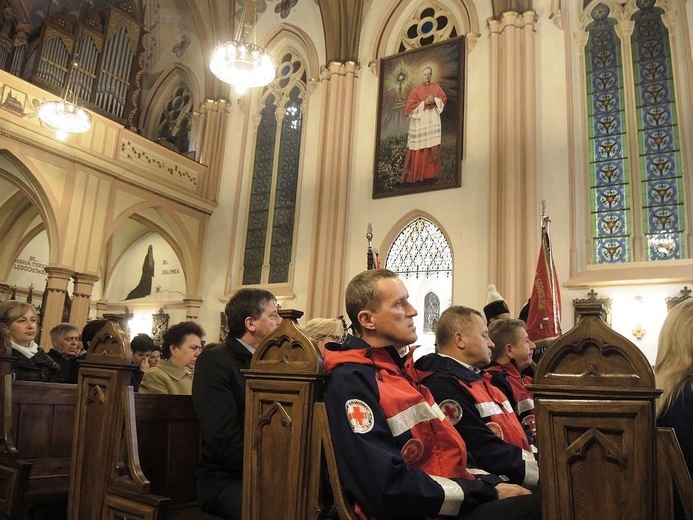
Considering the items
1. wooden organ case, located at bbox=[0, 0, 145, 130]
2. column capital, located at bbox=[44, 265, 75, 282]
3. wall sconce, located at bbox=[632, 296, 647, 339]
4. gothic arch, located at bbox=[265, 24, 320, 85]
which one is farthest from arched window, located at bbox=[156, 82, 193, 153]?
wall sconce, located at bbox=[632, 296, 647, 339]

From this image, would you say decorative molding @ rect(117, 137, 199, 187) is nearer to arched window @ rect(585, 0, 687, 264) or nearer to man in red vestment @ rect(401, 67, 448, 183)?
man in red vestment @ rect(401, 67, 448, 183)

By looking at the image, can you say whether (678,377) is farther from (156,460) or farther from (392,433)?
(156,460)

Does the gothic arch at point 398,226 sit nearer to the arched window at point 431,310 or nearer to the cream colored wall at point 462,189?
the cream colored wall at point 462,189

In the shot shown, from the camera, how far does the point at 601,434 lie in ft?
5.27

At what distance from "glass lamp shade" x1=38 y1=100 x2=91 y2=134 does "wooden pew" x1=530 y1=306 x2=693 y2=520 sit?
8761 mm

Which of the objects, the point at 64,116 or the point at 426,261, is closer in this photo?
the point at 64,116

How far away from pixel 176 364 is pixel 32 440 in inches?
33.3

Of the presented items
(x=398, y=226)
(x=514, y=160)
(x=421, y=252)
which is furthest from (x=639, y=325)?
(x=398, y=226)

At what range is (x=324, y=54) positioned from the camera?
11.9 meters

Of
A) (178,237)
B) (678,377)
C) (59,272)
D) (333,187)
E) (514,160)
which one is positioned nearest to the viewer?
(678,377)

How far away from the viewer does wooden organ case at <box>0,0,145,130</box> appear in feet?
37.0

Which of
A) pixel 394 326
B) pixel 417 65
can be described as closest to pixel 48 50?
pixel 417 65

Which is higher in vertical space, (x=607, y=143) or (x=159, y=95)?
(x=159, y=95)

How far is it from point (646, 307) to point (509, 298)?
174 centimetres
